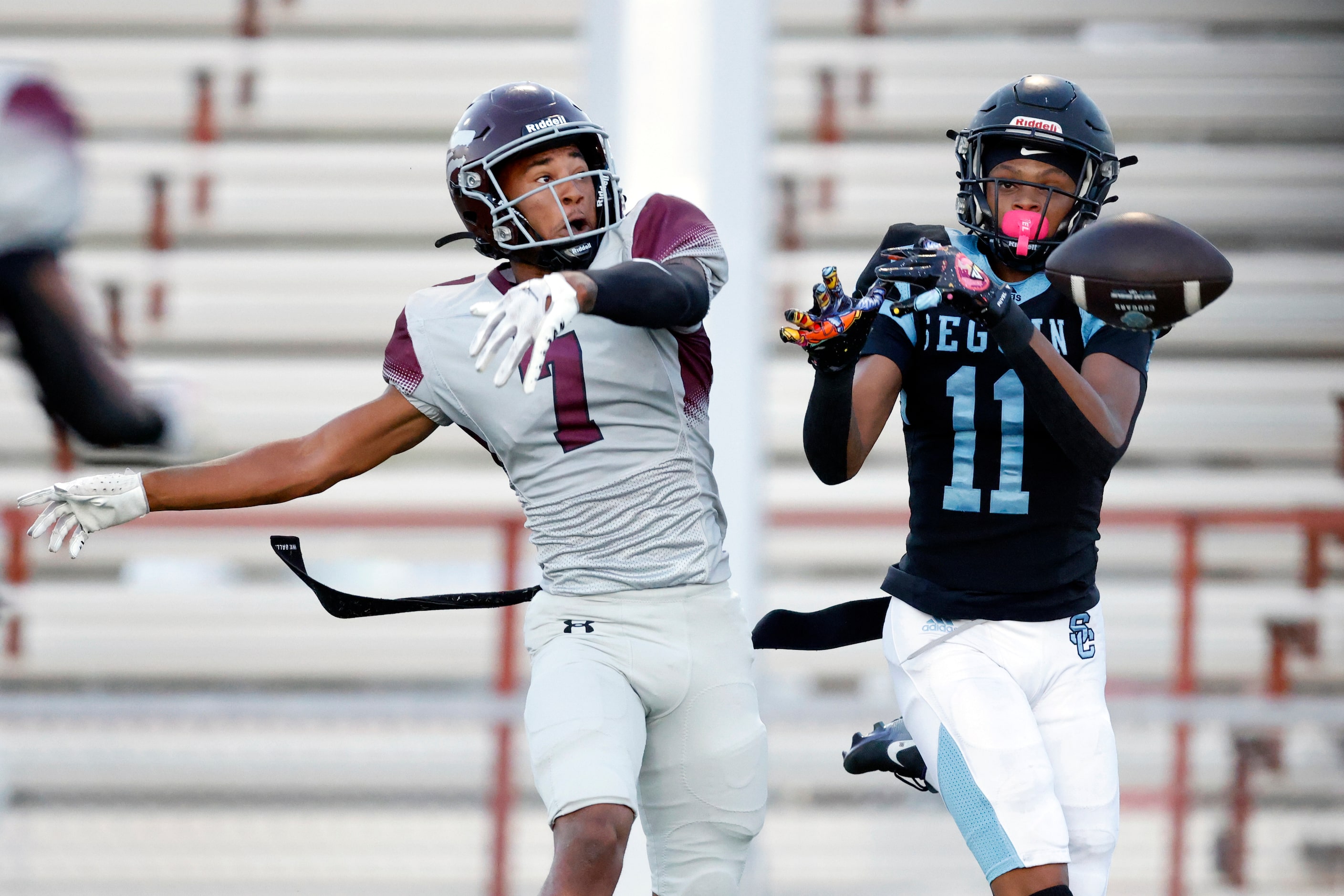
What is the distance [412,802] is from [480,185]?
13.4 feet

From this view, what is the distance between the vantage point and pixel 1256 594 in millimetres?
6820

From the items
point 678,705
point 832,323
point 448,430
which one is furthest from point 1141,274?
point 448,430

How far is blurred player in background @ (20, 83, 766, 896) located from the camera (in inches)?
101

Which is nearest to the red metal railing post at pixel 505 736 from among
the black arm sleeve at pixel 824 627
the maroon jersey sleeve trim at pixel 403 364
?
the black arm sleeve at pixel 824 627

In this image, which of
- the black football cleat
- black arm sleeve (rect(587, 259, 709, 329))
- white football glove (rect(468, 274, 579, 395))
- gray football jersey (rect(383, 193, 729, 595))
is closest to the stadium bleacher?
the black football cleat

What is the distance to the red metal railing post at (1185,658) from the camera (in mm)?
5047

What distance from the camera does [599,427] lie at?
2617mm

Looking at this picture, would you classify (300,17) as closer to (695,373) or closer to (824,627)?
(695,373)

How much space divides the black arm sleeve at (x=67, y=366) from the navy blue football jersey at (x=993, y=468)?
1415 mm

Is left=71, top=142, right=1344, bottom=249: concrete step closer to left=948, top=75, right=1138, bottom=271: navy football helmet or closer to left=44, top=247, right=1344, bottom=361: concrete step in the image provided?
left=44, top=247, right=1344, bottom=361: concrete step

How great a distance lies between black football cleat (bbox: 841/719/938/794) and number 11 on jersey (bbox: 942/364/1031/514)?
425 mm

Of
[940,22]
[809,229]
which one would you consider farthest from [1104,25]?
[809,229]

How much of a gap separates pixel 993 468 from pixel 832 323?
16.8 inches

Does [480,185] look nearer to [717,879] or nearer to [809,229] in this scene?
[717,879]
